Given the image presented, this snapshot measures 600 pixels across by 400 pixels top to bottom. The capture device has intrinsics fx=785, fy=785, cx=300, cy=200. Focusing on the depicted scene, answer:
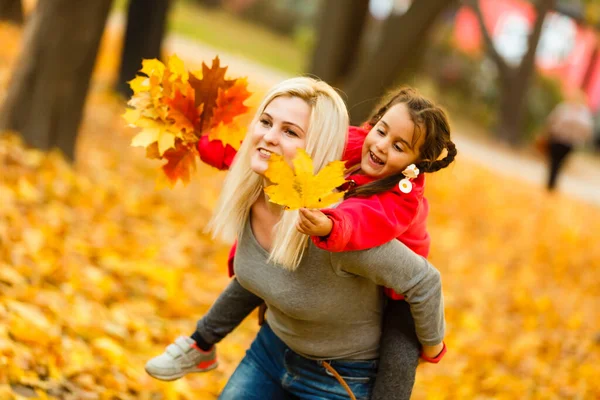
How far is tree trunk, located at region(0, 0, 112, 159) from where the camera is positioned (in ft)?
19.4

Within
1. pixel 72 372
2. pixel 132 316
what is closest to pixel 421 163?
pixel 72 372

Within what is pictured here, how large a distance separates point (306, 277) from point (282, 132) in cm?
46

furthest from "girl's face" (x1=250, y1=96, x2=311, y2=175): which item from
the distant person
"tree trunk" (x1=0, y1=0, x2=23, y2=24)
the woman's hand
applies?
the distant person

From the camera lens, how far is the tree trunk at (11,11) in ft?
39.4

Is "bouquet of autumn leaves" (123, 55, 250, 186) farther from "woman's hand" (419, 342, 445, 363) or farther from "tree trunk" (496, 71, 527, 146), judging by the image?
"tree trunk" (496, 71, 527, 146)

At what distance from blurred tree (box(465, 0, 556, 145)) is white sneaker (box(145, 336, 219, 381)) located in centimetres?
1685

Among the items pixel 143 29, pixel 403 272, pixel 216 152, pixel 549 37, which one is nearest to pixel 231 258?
pixel 216 152

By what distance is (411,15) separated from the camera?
779 centimetres

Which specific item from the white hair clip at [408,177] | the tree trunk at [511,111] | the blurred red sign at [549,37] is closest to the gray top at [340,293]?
the white hair clip at [408,177]

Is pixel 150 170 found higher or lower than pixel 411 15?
lower

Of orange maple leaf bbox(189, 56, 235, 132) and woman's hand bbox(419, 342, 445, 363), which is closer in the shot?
woman's hand bbox(419, 342, 445, 363)

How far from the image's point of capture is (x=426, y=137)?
2.37 metres

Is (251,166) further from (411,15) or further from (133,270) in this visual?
(411,15)

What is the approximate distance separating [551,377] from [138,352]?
9.46 ft
